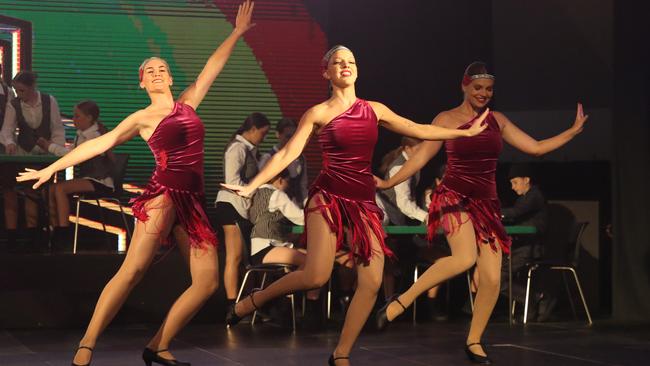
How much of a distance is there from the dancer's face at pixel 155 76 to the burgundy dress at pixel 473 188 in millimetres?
1740

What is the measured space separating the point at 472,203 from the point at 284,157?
4.89ft

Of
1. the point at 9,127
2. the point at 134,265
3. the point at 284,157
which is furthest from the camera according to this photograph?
the point at 9,127

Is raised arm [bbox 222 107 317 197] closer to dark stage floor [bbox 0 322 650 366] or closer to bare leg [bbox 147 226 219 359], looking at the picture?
bare leg [bbox 147 226 219 359]

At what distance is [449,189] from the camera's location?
686 centimetres

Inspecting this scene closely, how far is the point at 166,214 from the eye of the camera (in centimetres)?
590

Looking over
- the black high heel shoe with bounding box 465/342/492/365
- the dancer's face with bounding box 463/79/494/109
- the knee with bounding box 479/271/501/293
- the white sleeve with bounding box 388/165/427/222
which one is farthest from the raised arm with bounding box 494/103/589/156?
the white sleeve with bounding box 388/165/427/222

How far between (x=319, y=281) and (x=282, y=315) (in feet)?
11.1

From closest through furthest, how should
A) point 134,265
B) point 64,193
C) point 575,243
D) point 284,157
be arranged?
point 284,157
point 134,265
point 575,243
point 64,193

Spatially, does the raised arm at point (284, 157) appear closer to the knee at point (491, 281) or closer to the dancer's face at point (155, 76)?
the dancer's face at point (155, 76)

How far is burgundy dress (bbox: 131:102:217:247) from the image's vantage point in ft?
19.4

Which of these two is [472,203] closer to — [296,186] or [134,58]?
[296,186]

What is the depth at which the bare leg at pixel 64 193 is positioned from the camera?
1012cm

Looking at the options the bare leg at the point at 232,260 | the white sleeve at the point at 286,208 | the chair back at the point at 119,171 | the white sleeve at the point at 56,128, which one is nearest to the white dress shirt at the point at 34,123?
the white sleeve at the point at 56,128

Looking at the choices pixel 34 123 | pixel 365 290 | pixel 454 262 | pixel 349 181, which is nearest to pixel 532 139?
pixel 454 262
